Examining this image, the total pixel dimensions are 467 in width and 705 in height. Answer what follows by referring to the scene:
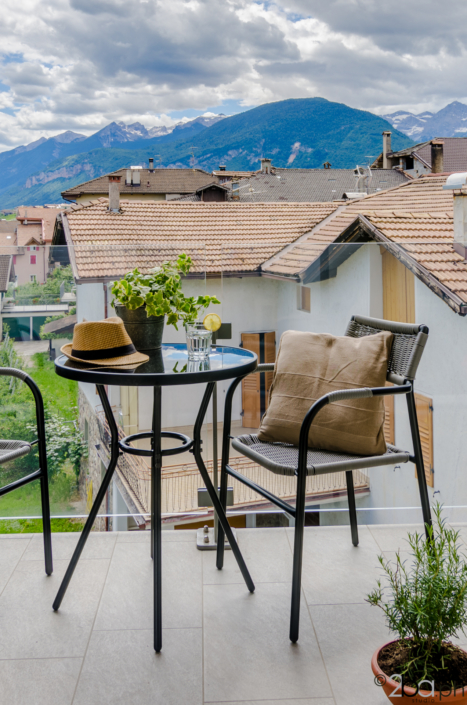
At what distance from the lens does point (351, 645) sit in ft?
5.42

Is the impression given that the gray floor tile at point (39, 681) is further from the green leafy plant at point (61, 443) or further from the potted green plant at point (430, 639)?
the green leafy plant at point (61, 443)

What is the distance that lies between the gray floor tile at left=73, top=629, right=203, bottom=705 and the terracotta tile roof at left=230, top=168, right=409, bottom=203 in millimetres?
27831

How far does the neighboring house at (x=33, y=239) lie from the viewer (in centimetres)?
231

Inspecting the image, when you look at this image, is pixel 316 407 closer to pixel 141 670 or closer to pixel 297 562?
pixel 297 562

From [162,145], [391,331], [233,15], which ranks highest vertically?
[233,15]

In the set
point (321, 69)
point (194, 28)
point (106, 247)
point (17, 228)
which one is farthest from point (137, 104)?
point (106, 247)

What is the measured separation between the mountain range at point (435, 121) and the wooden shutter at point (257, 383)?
9717 centimetres

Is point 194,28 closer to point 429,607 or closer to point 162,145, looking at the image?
point 162,145

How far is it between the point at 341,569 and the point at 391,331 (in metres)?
0.81

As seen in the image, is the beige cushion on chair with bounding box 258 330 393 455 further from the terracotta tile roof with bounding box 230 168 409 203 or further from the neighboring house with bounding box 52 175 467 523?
the terracotta tile roof with bounding box 230 168 409 203

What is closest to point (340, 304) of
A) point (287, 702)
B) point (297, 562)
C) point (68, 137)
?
point (297, 562)

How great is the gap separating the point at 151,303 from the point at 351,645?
112 centimetres

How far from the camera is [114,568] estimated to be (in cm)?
206

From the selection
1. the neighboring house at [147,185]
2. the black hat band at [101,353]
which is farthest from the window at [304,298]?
the neighboring house at [147,185]
